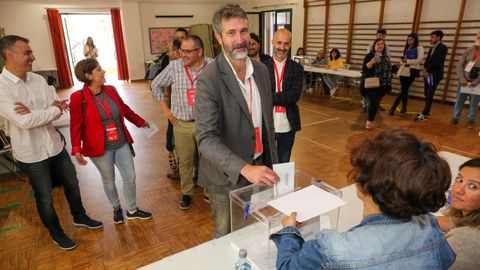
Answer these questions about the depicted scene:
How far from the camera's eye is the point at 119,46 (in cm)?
1044

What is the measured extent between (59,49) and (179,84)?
8.66 metres

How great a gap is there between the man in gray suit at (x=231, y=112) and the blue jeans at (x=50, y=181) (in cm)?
130

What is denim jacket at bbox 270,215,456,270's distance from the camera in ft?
2.38

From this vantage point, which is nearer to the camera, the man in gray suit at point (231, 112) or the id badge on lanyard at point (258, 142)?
the man in gray suit at point (231, 112)

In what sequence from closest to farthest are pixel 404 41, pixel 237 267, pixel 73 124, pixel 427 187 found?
pixel 427 187
pixel 237 267
pixel 73 124
pixel 404 41

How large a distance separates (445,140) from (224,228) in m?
4.27

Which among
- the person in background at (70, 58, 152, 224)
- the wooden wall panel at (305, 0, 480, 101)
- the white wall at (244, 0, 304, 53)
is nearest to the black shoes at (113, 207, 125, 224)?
the person in background at (70, 58, 152, 224)

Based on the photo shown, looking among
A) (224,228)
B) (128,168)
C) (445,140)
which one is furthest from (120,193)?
(445,140)

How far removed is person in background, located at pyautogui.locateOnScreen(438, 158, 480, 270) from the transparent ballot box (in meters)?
0.46

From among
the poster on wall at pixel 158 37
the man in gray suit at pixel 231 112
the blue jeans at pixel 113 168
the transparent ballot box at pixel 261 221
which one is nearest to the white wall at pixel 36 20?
the poster on wall at pixel 158 37

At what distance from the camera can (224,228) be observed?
1.70 m

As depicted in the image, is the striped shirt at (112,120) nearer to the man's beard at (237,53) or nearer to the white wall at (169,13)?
the man's beard at (237,53)

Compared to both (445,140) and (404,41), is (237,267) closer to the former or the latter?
(445,140)

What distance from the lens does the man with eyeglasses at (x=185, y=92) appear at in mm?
2688
